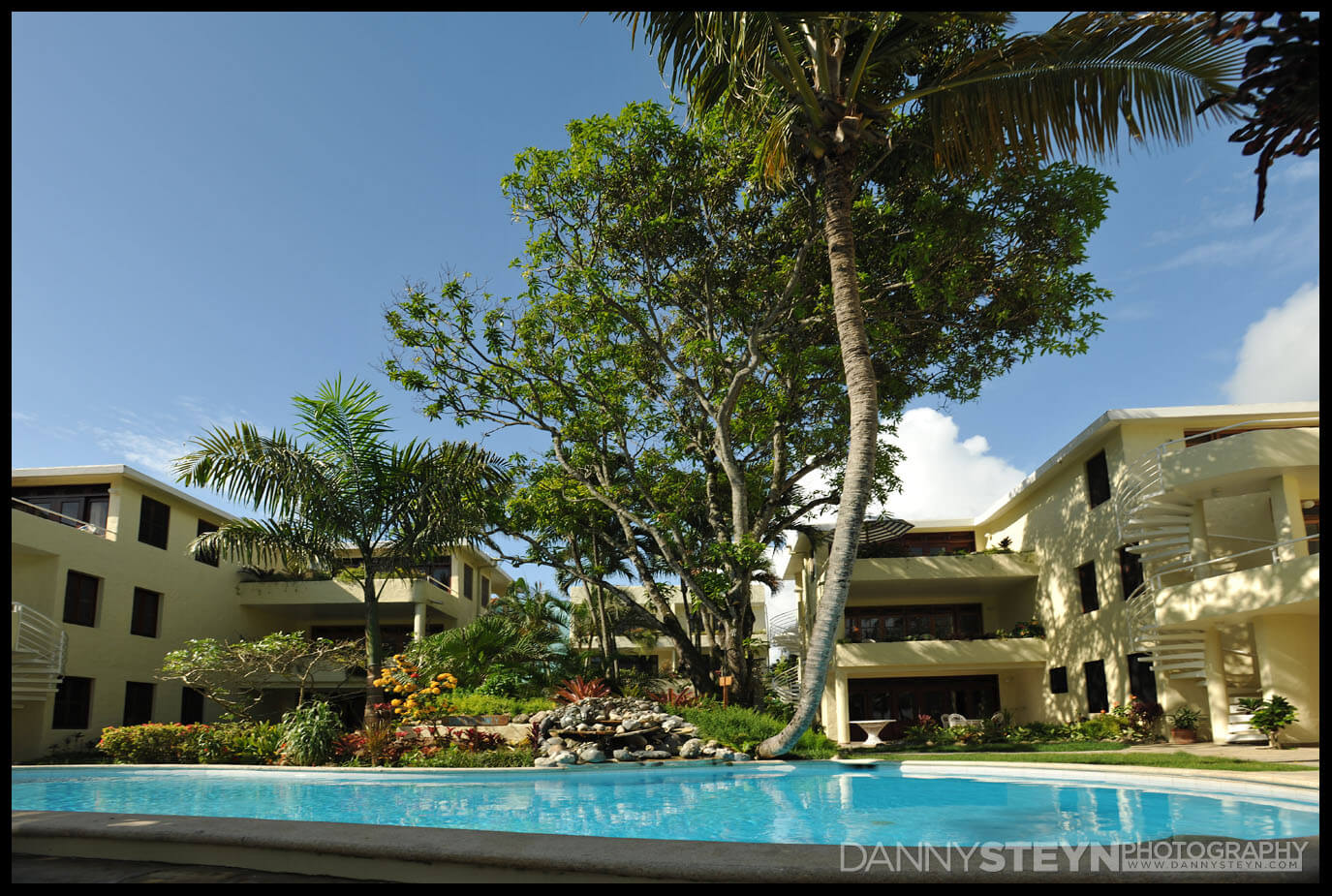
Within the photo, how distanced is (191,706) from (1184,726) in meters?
25.3

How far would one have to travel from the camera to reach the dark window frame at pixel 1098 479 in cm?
2141

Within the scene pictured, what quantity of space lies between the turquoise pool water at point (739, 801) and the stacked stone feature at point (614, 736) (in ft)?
2.61

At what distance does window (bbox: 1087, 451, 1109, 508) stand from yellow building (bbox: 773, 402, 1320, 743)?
0.17 ft

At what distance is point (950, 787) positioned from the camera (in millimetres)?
11586

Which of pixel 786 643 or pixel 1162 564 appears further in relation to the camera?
pixel 786 643

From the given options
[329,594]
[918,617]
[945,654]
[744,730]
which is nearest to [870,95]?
[744,730]

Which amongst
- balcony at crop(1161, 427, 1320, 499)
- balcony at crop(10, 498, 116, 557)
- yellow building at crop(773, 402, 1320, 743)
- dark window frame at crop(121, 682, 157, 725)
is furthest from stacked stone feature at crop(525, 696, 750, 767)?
Answer: dark window frame at crop(121, 682, 157, 725)

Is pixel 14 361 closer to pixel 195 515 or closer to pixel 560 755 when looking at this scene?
pixel 560 755

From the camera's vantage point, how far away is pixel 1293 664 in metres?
16.0

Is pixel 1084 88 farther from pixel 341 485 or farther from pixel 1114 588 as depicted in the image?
pixel 1114 588

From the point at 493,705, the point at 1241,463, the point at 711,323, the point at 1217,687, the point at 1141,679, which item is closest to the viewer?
the point at 1241,463

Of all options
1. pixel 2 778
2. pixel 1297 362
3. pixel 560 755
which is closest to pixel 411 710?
pixel 560 755

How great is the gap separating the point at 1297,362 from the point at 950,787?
17.9 metres

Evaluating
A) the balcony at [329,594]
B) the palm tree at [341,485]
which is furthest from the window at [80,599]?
the palm tree at [341,485]
